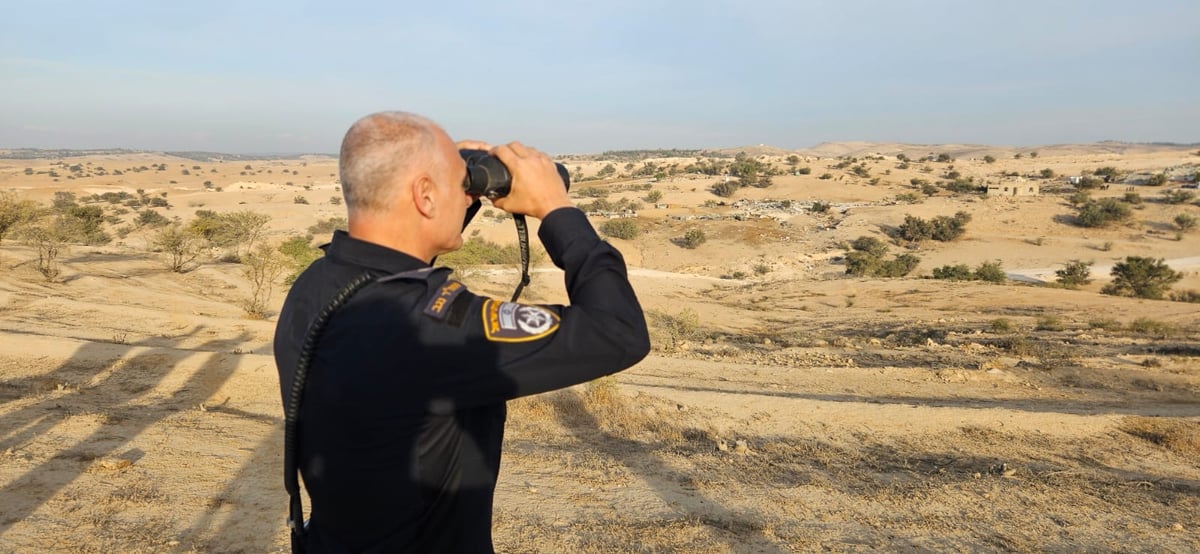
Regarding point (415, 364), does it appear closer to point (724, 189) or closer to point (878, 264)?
point (878, 264)

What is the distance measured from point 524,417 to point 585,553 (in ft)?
9.53

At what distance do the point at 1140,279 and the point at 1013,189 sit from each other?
21.3 meters

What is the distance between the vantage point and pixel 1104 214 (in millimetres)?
31328

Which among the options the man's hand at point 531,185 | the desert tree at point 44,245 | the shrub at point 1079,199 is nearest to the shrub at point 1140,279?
the shrub at point 1079,199

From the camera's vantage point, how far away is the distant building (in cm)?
3822

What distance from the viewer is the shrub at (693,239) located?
31094 millimetres

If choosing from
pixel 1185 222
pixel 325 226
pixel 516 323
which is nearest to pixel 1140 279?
pixel 1185 222

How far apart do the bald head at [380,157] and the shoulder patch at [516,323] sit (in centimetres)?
31

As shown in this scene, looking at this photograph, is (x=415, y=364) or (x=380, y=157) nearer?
(x=415, y=364)

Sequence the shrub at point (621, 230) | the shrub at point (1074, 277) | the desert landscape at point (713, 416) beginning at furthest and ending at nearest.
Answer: the shrub at point (621, 230), the shrub at point (1074, 277), the desert landscape at point (713, 416)

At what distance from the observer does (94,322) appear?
10820 millimetres

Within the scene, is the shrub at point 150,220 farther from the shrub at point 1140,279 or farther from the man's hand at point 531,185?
the shrub at point 1140,279

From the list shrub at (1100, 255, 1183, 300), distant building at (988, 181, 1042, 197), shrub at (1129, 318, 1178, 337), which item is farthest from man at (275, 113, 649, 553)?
distant building at (988, 181, 1042, 197)

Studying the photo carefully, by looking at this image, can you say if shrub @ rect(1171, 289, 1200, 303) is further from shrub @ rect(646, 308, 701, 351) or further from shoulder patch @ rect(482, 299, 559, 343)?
shoulder patch @ rect(482, 299, 559, 343)
